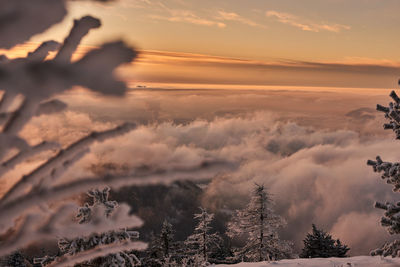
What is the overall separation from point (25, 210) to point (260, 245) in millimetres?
30300

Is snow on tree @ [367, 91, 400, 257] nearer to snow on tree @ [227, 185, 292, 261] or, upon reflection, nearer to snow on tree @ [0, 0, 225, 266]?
snow on tree @ [0, 0, 225, 266]

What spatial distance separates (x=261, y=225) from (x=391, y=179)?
73.8ft

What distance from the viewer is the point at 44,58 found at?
3.44ft

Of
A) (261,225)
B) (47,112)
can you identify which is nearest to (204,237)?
(261,225)

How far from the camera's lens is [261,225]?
92.4 feet

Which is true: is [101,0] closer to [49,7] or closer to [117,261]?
[49,7]

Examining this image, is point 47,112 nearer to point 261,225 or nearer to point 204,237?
point 261,225

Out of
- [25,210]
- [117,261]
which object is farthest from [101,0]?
[117,261]

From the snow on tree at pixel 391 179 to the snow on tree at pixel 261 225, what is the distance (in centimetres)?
2022

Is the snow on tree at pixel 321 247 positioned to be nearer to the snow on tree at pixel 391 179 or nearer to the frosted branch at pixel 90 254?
the snow on tree at pixel 391 179

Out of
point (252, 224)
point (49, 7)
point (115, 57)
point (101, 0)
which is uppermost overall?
point (252, 224)

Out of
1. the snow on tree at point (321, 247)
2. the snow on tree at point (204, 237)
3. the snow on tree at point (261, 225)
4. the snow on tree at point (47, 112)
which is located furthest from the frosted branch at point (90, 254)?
the snow on tree at point (321, 247)

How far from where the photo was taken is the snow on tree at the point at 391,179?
701cm

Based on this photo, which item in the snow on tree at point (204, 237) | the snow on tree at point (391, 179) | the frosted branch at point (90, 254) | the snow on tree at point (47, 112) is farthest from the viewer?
the snow on tree at point (204, 237)
